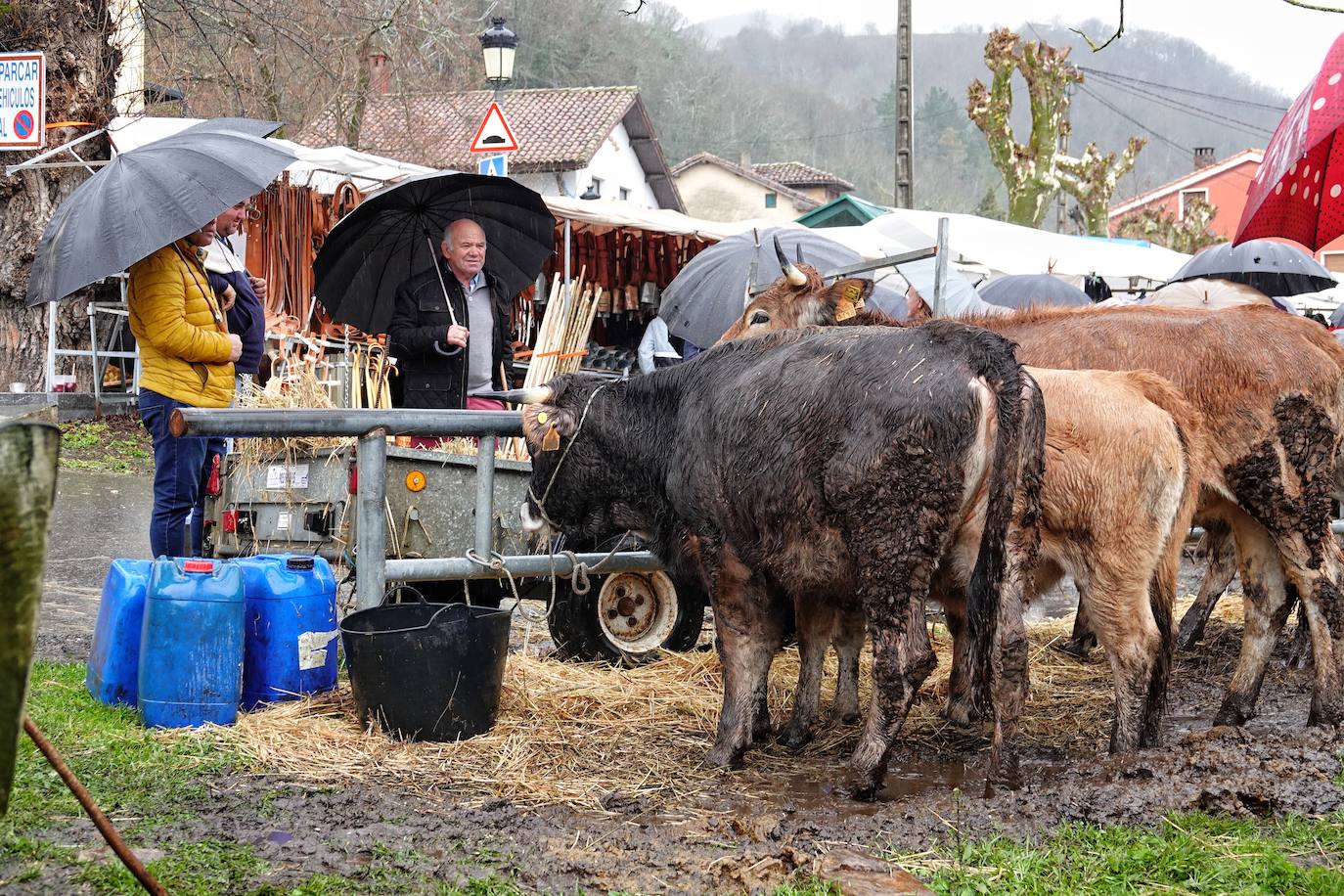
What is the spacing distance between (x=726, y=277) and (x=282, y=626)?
16.0 feet

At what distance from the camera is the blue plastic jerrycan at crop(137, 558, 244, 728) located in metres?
5.11

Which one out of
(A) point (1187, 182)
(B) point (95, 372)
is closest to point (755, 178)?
(A) point (1187, 182)

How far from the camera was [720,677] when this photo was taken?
639 centimetres

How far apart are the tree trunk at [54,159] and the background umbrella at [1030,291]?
9.68 meters

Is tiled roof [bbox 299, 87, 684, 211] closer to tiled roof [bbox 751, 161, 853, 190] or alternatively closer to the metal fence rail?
tiled roof [bbox 751, 161, 853, 190]

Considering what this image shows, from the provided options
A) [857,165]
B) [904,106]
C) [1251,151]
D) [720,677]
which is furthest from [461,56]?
[857,165]

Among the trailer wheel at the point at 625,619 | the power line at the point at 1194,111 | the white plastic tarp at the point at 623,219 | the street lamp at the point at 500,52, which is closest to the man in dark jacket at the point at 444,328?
the trailer wheel at the point at 625,619

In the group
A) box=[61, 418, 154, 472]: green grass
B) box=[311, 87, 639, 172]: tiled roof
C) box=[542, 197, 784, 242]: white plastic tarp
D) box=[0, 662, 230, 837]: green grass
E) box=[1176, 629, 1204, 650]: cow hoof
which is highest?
box=[311, 87, 639, 172]: tiled roof

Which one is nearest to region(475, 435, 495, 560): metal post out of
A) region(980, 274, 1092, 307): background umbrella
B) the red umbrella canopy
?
the red umbrella canopy

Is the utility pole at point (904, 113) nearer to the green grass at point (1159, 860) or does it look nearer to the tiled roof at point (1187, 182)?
the green grass at point (1159, 860)

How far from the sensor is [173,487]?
20.3 feet

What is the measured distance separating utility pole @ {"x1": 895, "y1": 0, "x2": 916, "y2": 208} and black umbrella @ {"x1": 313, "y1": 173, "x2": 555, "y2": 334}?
1878 centimetres

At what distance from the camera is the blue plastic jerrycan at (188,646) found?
5.11m

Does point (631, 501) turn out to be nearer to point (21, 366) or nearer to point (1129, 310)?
point (1129, 310)
